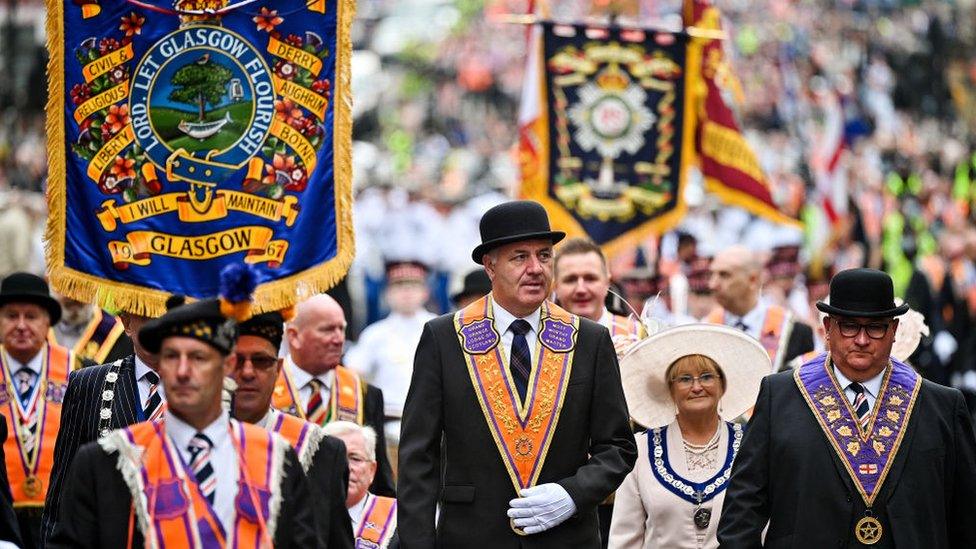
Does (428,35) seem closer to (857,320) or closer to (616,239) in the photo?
(616,239)

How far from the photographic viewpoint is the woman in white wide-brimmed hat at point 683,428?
8.73 m

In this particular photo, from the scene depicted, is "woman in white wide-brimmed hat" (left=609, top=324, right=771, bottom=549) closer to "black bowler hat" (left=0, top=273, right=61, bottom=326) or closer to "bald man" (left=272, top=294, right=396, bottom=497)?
"bald man" (left=272, top=294, right=396, bottom=497)

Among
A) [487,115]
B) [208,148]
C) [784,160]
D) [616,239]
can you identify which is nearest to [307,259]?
[208,148]

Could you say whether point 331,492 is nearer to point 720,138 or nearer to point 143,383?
point 143,383

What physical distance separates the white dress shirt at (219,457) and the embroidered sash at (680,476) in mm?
2928

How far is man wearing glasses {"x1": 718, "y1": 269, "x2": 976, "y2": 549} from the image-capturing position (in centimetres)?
764

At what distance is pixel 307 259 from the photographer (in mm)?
8438

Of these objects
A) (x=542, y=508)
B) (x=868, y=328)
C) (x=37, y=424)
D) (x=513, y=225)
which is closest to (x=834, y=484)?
(x=868, y=328)

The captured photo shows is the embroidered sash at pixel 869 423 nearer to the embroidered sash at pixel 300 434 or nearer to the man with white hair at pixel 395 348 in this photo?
the embroidered sash at pixel 300 434

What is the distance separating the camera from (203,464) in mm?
6438

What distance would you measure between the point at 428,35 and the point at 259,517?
44.0 meters

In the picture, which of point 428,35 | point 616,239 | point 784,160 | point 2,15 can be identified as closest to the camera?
point 616,239

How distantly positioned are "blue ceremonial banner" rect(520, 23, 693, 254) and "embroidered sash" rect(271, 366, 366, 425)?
4.82m

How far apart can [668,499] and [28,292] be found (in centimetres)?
420
